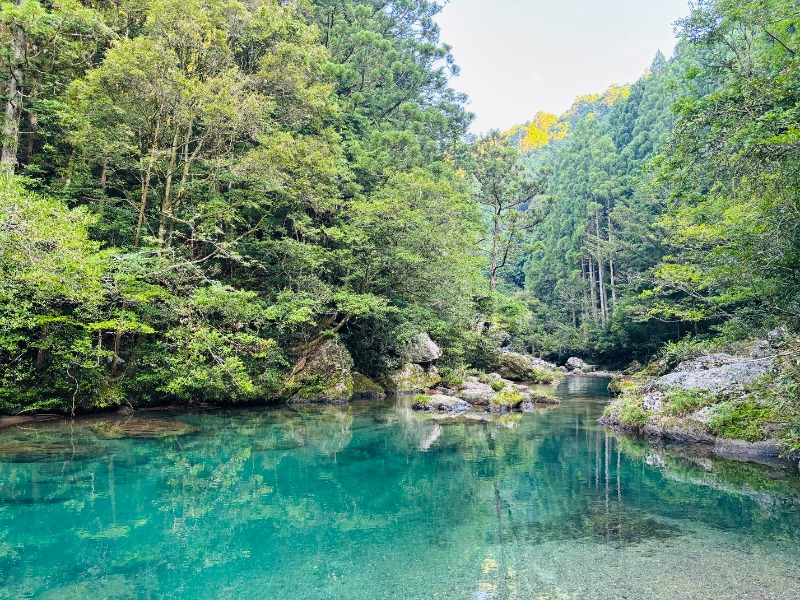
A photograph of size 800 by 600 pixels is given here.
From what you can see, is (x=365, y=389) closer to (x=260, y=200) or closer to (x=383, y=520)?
(x=260, y=200)

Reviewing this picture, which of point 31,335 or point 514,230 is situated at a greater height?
point 514,230

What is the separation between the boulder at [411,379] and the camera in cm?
1994

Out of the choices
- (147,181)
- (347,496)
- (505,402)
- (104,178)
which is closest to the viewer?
(347,496)

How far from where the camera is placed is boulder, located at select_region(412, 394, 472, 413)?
51.0ft

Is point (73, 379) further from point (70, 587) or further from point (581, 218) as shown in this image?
point (581, 218)

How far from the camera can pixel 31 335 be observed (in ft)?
35.5

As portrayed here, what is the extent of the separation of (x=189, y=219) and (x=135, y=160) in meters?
2.45

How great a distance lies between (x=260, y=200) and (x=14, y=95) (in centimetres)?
685

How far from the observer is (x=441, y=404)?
51.6ft

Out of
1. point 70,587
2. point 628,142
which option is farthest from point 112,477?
point 628,142

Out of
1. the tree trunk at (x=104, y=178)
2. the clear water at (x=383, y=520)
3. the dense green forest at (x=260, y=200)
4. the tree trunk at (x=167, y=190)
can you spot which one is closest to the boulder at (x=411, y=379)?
the dense green forest at (x=260, y=200)

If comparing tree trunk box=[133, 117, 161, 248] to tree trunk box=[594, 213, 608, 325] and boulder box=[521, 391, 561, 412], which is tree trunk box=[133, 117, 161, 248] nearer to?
boulder box=[521, 391, 561, 412]

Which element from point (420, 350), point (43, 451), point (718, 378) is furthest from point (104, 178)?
point (718, 378)

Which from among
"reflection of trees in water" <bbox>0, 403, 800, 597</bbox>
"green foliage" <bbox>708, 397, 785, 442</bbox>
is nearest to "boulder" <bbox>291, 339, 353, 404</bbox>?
"reflection of trees in water" <bbox>0, 403, 800, 597</bbox>
